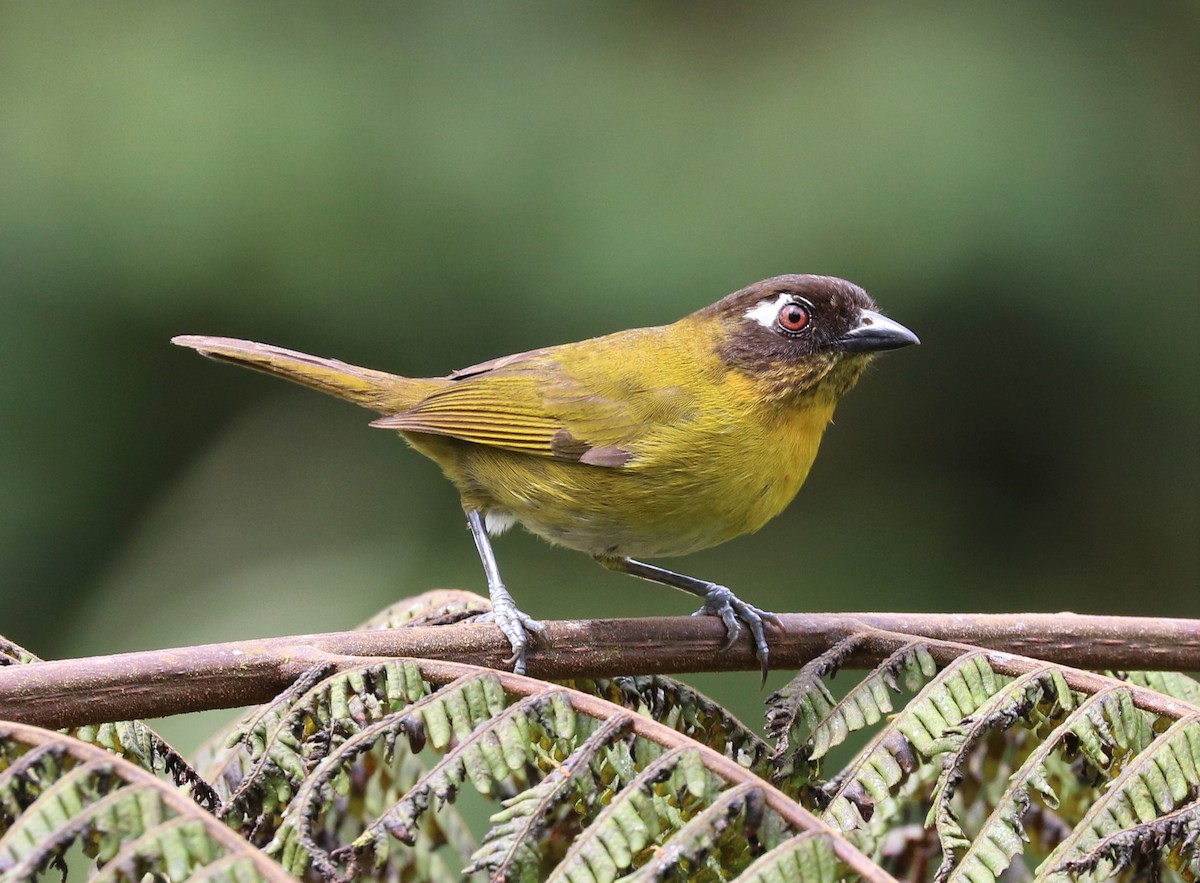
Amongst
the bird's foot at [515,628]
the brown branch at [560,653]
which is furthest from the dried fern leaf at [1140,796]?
the bird's foot at [515,628]

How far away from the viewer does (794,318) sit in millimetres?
3572

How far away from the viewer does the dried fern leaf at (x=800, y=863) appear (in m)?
1.50

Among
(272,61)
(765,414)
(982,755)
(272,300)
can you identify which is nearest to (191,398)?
(272,300)

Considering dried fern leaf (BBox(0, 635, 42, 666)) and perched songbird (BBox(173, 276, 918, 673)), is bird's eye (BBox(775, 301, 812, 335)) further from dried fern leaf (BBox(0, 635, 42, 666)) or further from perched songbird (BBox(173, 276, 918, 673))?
dried fern leaf (BBox(0, 635, 42, 666))

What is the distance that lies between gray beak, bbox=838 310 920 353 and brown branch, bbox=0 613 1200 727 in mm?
1128

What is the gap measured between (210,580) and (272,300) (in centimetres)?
125

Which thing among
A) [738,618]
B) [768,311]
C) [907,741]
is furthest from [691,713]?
[768,311]

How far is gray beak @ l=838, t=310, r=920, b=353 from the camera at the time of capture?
346 cm

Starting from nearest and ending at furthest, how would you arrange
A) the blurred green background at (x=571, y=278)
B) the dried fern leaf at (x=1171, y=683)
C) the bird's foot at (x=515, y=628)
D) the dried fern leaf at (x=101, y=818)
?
the dried fern leaf at (x=101, y=818)
the bird's foot at (x=515, y=628)
the dried fern leaf at (x=1171, y=683)
the blurred green background at (x=571, y=278)

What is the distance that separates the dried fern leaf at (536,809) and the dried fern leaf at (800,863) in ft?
0.94

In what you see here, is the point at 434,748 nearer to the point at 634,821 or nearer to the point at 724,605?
the point at 634,821

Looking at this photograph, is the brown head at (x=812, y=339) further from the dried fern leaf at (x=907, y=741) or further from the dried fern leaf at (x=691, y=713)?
the dried fern leaf at (x=907, y=741)

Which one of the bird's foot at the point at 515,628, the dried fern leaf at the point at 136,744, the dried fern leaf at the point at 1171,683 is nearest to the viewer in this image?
the dried fern leaf at the point at 136,744

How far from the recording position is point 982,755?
2682 mm
